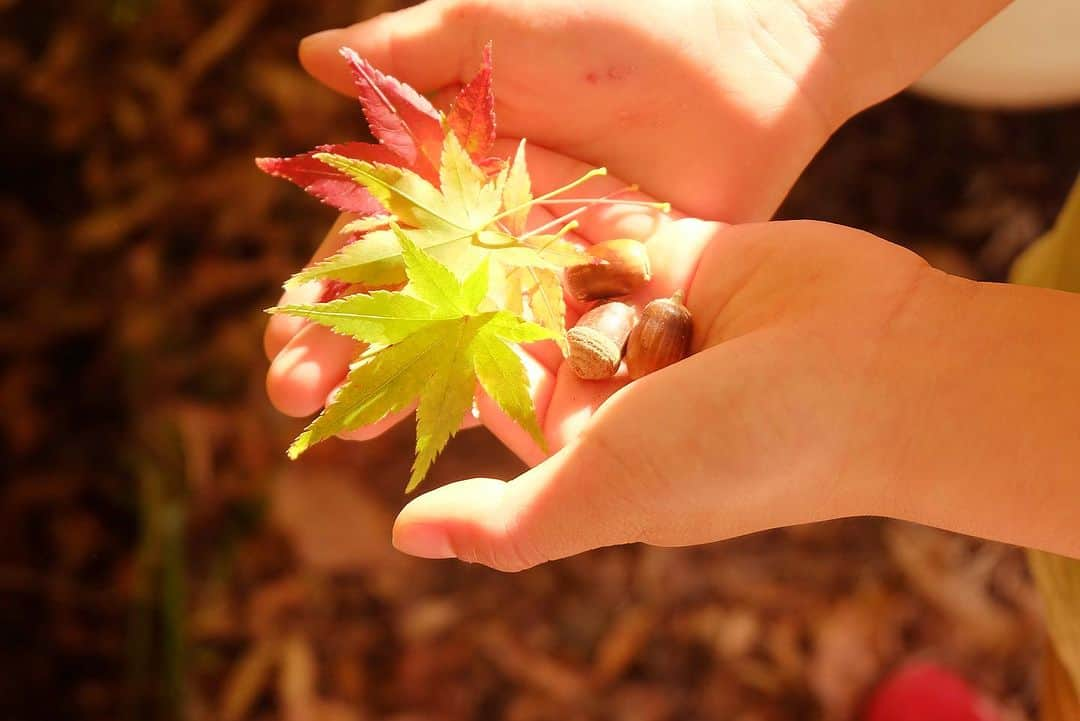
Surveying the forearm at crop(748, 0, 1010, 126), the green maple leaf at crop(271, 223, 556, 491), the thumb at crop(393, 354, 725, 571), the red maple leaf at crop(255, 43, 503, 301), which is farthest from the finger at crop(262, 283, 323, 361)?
the forearm at crop(748, 0, 1010, 126)

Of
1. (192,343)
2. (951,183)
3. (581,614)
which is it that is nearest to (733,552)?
(581,614)

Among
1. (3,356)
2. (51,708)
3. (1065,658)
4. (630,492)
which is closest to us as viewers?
(630,492)

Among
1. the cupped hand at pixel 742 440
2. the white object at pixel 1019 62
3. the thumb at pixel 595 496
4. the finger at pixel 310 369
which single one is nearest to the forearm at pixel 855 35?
the white object at pixel 1019 62

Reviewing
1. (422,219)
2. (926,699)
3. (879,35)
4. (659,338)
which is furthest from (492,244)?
(926,699)

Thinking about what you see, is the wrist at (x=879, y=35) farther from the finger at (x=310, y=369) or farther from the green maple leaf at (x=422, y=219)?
the finger at (x=310, y=369)

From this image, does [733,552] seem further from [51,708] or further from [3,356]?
[3,356]

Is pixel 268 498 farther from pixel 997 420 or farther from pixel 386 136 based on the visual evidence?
pixel 997 420
